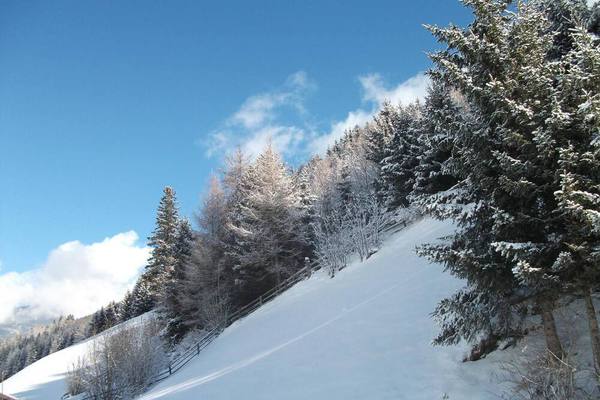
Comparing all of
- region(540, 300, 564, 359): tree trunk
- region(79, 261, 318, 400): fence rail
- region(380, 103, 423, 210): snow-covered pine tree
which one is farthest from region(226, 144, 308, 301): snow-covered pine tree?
region(540, 300, 564, 359): tree trunk

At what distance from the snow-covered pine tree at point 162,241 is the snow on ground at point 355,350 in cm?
2287

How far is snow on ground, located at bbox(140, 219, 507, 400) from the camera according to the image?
365 inches

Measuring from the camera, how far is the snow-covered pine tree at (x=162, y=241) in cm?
4341

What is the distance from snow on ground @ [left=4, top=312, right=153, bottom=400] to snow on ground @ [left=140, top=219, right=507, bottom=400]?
14.6 metres

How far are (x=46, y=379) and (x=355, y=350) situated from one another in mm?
35246

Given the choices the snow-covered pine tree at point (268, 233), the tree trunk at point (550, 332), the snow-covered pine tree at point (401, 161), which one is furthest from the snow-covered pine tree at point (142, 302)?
the tree trunk at point (550, 332)

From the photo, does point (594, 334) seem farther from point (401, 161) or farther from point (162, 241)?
point (162, 241)

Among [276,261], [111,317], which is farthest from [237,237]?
[111,317]

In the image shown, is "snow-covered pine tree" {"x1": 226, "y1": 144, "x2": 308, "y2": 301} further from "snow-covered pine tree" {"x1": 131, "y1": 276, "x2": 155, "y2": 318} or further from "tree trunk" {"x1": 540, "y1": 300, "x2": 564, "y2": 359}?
"snow-covered pine tree" {"x1": 131, "y1": 276, "x2": 155, "y2": 318}

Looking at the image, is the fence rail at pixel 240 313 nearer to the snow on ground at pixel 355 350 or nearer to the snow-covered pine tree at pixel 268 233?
the snow-covered pine tree at pixel 268 233

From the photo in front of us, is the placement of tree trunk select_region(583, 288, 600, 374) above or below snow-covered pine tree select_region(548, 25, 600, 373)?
below

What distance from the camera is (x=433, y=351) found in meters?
10.2

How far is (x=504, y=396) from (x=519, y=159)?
434 cm

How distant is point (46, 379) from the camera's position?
1410 inches
